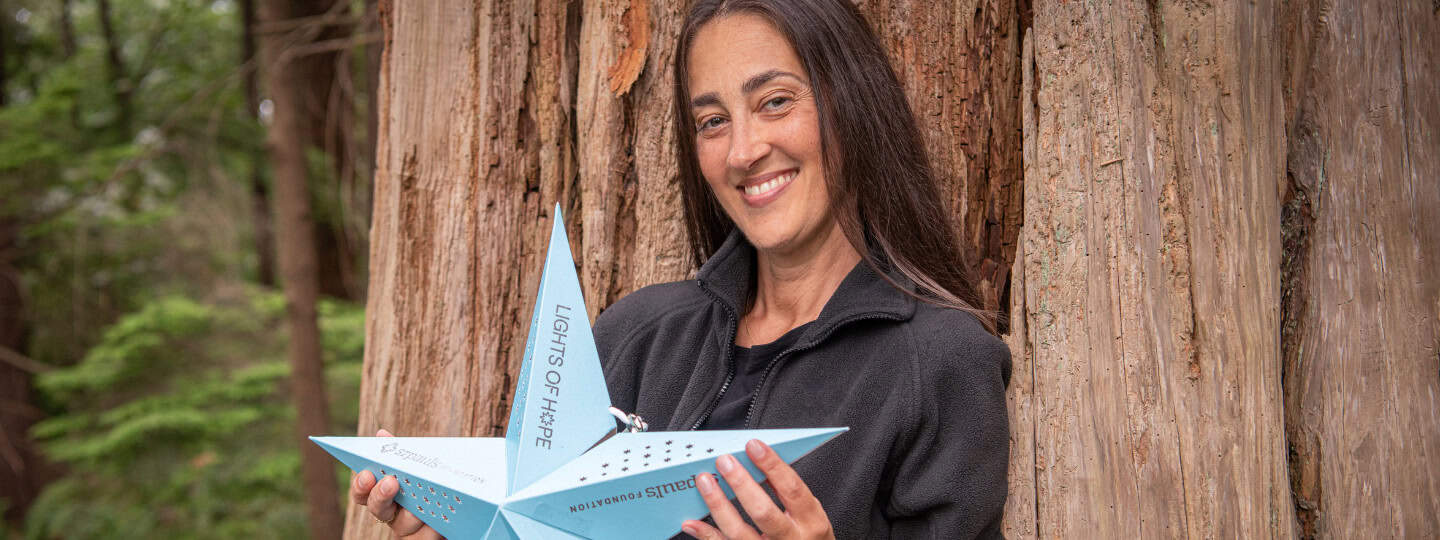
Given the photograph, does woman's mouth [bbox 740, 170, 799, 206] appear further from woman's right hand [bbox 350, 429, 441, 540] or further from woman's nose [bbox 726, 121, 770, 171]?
woman's right hand [bbox 350, 429, 441, 540]

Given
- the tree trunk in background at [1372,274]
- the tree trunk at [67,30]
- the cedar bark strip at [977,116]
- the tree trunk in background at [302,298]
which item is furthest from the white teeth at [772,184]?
the tree trunk at [67,30]

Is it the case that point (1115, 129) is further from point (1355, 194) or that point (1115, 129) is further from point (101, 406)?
point (101, 406)

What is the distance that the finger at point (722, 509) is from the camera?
1311 millimetres

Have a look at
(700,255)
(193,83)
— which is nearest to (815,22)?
(700,255)

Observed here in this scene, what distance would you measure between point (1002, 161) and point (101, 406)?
7.07 metres

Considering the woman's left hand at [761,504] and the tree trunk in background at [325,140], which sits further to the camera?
the tree trunk in background at [325,140]

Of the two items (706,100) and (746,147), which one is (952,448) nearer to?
(746,147)

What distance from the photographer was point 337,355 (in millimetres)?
6848

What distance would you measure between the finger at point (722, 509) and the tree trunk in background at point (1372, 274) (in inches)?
53.6

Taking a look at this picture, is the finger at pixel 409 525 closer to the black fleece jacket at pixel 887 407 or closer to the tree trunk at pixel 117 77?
the black fleece jacket at pixel 887 407

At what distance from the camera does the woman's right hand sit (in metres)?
1.53

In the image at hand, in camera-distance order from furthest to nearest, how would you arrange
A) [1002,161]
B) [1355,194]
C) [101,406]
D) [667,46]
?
[101,406] < [667,46] < [1002,161] < [1355,194]

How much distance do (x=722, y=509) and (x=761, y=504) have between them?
6cm

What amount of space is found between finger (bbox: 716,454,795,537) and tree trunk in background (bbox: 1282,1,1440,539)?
1317 mm
